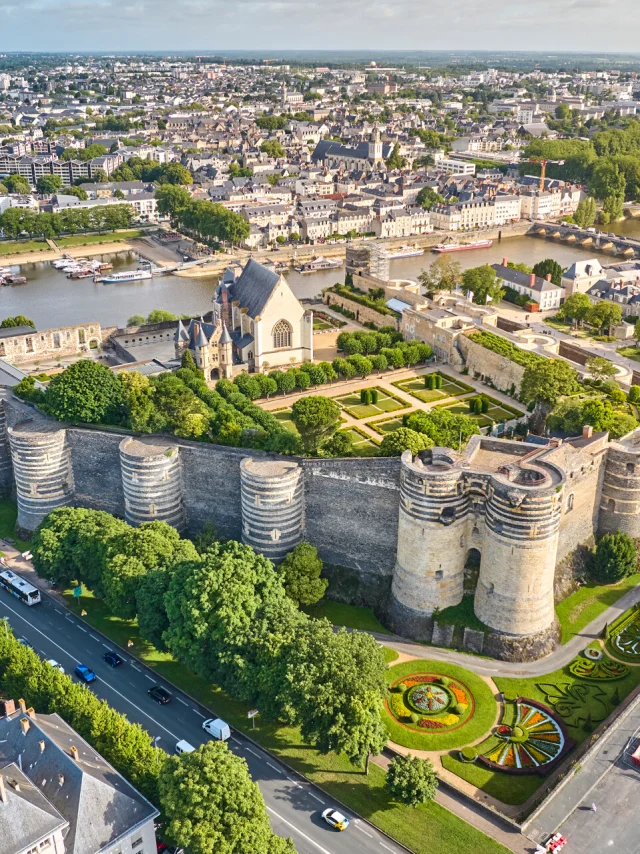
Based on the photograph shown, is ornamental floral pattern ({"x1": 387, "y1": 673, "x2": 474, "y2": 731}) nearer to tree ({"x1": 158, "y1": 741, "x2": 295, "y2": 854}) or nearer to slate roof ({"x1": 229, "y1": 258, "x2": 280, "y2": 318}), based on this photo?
tree ({"x1": 158, "y1": 741, "x2": 295, "y2": 854})

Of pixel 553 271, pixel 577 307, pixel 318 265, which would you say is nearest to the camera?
pixel 577 307

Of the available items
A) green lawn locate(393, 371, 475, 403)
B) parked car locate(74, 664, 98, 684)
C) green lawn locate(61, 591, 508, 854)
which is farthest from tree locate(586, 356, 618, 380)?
parked car locate(74, 664, 98, 684)

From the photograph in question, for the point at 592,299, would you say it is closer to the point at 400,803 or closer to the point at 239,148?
the point at 400,803

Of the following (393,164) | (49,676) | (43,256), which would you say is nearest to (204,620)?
(49,676)

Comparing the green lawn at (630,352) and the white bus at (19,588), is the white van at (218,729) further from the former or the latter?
Result: the green lawn at (630,352)

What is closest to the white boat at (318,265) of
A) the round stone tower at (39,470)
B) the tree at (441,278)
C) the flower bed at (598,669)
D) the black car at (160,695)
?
the tree at (441,278)

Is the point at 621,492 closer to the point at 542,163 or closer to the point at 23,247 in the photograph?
the point at 23,247

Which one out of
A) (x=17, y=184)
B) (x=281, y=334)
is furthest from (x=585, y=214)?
(x=17, y=184)
